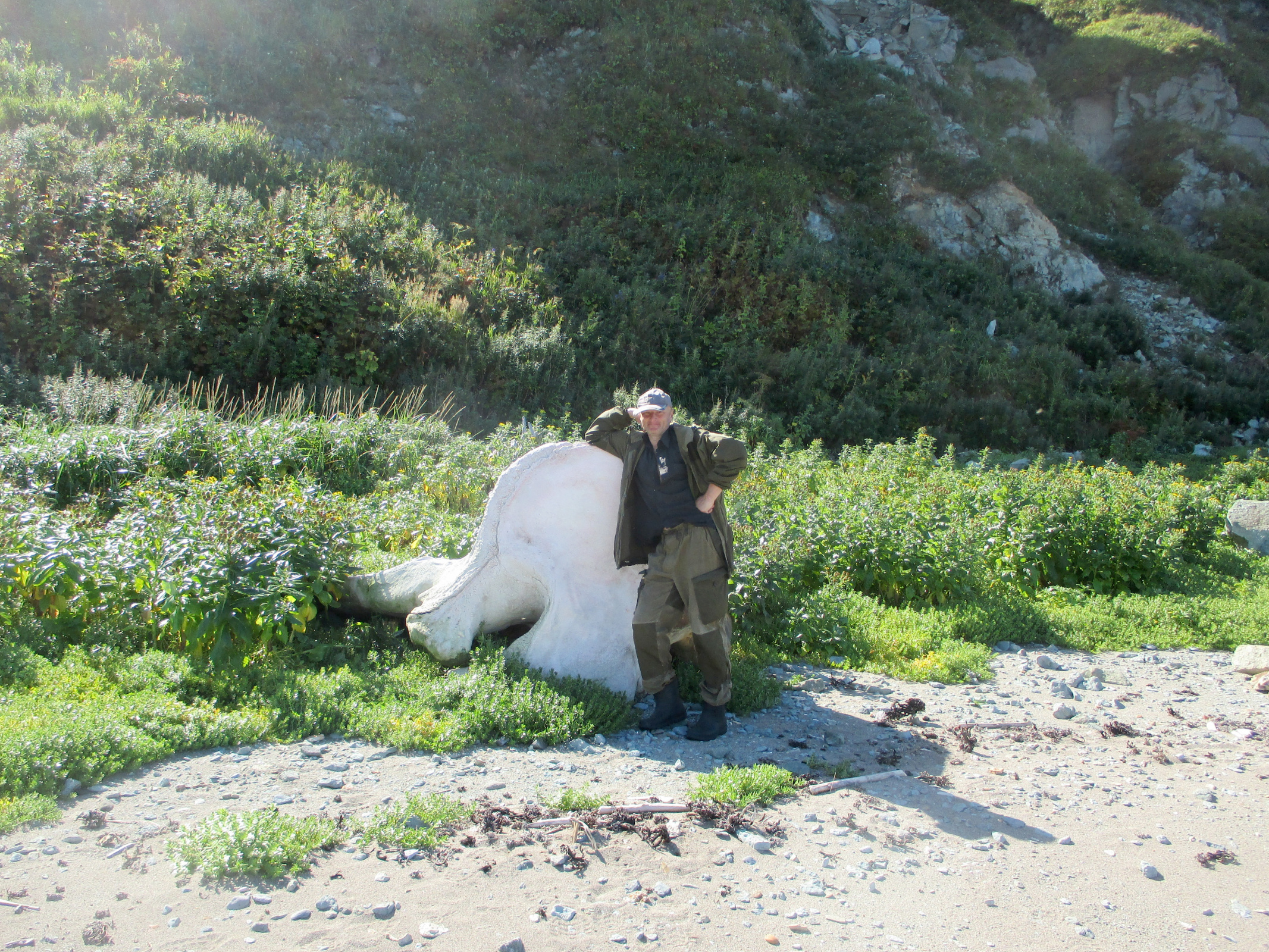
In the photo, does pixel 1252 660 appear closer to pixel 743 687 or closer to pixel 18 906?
pixel 743 687

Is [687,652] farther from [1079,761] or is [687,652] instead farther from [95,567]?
[95,567]

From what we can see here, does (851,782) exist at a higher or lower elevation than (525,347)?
lower

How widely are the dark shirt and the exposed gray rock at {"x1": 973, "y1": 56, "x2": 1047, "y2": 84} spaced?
25.1 meters

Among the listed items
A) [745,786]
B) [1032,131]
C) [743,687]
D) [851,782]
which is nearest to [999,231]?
[1032,131]

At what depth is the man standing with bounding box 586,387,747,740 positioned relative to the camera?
15.6 ft

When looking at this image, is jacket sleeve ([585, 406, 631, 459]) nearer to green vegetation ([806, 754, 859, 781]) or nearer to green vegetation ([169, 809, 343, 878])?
green vegetation ([806, 754, 859, 781])

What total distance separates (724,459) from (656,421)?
0.46 m

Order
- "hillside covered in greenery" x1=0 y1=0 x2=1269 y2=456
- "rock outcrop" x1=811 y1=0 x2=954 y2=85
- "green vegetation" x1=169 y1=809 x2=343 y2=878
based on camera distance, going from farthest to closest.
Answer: "rock outcrop" x1=811 y1=0 x2=954 y2=85 < "hillside covered in greenery" x1=0 y1=0 x2=1269 y2=456 < "green vegetation" x1=169 y1=809 x2=343 y2=878

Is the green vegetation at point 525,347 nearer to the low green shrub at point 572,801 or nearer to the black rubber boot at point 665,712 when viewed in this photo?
the black rubber boot at point 665,712

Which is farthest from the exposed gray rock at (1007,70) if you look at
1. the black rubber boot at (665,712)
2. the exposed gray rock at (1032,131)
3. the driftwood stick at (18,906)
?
the driftwood stick at (18,906)

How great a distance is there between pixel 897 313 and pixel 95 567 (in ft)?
46.8

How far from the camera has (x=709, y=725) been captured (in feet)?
15.7

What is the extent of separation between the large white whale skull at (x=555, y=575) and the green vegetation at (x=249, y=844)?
184cm

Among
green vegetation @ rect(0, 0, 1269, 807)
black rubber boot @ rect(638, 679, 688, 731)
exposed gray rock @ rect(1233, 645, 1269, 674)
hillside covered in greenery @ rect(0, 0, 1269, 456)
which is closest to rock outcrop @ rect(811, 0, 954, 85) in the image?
hillside covered in greenery @ rect(0, 0, 1269, 456)
